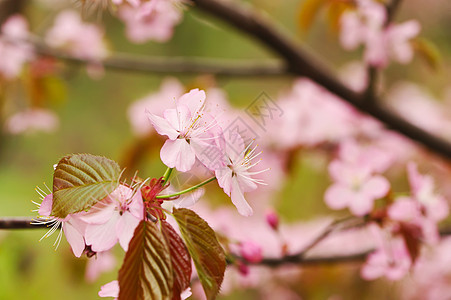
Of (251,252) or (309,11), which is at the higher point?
(309,11)

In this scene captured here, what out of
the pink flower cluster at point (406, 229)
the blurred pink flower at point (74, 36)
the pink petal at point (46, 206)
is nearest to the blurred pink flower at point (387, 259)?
the pink flower cluster at point (406, 229)

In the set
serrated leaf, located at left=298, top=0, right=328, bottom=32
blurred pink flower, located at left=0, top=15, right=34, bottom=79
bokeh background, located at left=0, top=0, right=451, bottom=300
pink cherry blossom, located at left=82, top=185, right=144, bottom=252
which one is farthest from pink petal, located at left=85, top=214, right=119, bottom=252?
bokeh background, located at left=0, top=0, right=451, bottom=300

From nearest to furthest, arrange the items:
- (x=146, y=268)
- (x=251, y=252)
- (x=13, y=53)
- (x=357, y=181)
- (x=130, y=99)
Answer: (x=146, y=268) < (x=251, y=252) < (x=357, y=181) < (x=13, y=53) < (x=130, y=99)

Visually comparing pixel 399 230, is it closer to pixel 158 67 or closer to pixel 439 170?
pixel 158 67

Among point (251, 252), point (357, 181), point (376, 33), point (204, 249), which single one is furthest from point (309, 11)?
point (204, 249)

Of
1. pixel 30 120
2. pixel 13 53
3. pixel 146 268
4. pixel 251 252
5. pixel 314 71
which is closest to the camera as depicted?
pixel 146 268

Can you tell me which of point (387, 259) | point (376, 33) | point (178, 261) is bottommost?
point (387, 259)

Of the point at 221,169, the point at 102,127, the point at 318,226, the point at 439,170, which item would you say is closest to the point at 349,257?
the point at 221,169

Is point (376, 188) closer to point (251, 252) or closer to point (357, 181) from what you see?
point (357, 181)
